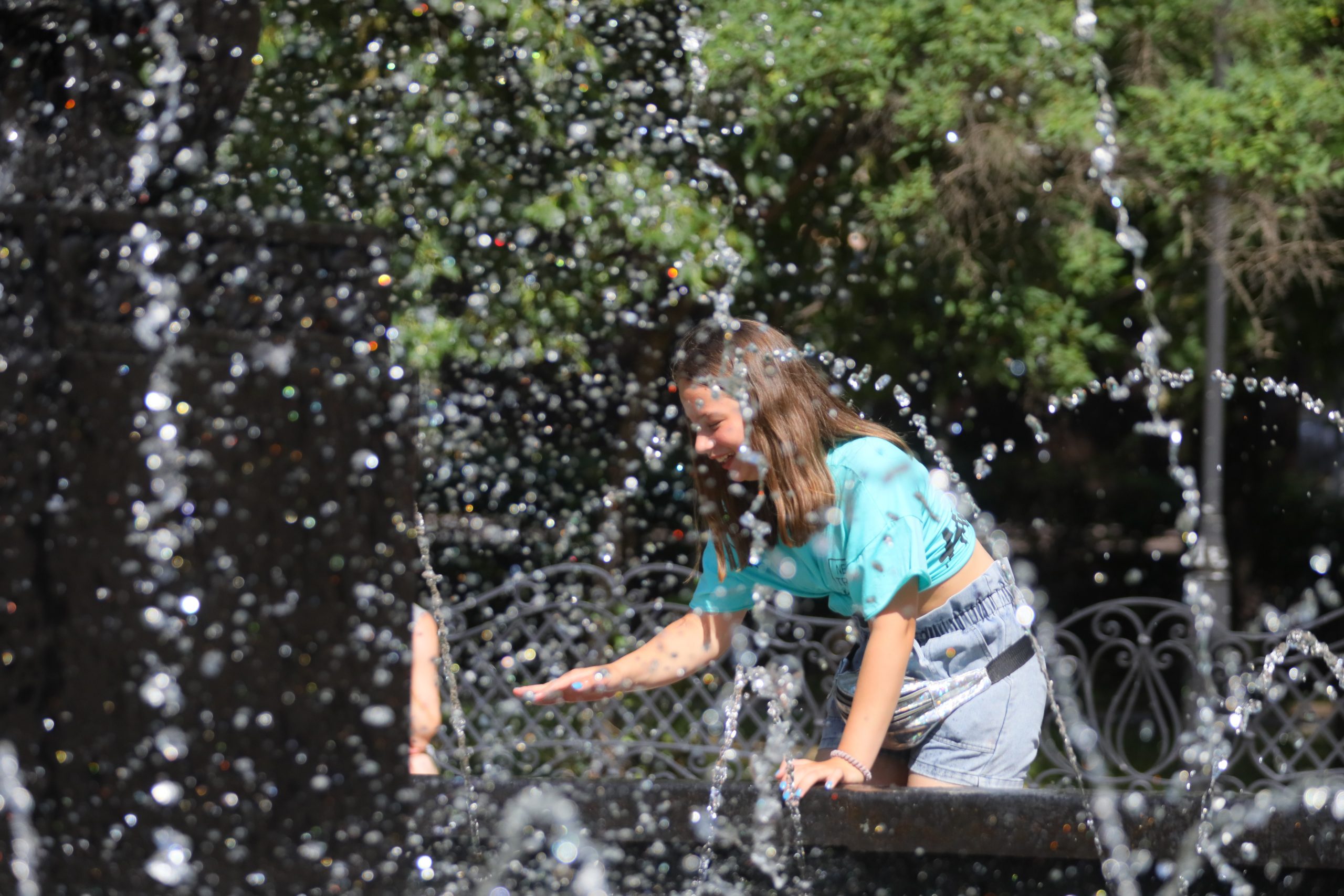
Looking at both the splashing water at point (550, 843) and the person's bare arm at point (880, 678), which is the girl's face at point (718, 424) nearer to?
the person's bare arm at point (880, 678)

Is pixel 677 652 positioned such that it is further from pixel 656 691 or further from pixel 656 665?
pixel 656 691

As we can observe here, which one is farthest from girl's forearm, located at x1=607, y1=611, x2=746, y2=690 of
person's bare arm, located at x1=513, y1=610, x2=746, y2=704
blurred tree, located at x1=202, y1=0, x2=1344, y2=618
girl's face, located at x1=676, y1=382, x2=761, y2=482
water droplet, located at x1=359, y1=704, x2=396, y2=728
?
blurred tree, located at x1=202, y1=0, x2=1344, y2=618

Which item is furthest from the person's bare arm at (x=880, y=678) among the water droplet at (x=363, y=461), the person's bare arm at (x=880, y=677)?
the water droplet at (x=363, y=461)

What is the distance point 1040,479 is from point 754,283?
657 centimetres

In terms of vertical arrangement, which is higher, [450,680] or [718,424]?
[718,424]

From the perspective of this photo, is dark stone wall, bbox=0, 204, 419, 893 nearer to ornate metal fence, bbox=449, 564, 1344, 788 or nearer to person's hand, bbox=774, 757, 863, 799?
person's hand, bbox=774, 757, 863, 799

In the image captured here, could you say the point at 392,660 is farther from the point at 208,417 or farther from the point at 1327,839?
the point at 1327,839

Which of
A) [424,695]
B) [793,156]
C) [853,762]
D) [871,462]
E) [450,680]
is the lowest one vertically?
[450,680]

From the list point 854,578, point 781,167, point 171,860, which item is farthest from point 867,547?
point 781,167

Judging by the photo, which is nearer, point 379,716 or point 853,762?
point 379,716

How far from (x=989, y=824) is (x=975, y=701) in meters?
0.48

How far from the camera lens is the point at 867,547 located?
239cm

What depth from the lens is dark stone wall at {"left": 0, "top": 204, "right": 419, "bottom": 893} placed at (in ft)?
5.67

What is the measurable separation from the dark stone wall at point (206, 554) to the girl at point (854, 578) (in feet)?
2.53
